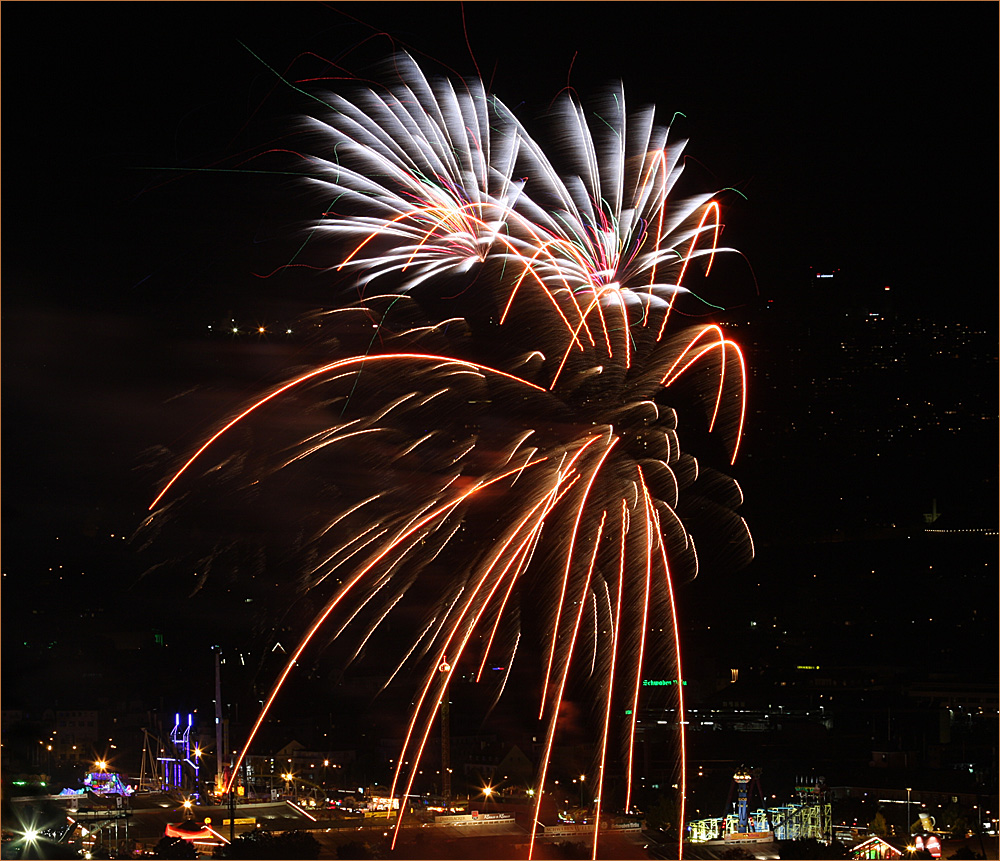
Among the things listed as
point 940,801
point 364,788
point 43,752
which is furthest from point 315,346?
point 940,801

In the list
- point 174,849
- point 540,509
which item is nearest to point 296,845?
point 174,849

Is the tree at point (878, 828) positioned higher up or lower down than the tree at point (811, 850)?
higher up

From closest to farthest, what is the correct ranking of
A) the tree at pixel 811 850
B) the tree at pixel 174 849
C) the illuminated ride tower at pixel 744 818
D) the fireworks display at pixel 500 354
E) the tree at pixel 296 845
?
the fireworks display at pixel 500 354 < the tree at pixel 174 849 < the tree at pixel 296 845 < the tree at pixel 811 850 < the illuminated ride tower at pixel 744 818

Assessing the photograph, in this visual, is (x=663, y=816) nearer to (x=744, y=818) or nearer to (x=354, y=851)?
(x=744, y=818)

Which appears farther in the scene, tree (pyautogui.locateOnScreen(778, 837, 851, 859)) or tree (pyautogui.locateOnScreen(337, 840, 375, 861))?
tree (pyautogui.locateOnScreen(778, 837, 851, 859))

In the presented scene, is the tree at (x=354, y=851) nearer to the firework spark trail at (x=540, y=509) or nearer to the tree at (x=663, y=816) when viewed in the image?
the firework spark trail at (x=540, y=509)

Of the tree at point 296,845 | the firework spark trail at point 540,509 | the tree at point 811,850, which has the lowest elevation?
the tree at point 811,850

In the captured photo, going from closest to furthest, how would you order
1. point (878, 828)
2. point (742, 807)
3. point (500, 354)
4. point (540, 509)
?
point (540, 509) → point (500, 354) → point (878, 828) → point (742, 807)

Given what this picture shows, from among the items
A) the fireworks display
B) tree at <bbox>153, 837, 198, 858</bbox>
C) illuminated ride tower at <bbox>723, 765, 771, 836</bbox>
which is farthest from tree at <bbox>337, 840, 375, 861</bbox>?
illuminated ride tower at <bbox>723, 765, 771, 836</bbox>

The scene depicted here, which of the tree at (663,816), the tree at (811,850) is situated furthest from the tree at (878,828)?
the tree at (663,816)

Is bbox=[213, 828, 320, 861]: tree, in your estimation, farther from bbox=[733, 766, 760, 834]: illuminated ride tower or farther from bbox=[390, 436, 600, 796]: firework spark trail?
bbox=[733, 766, 760, 834]: illuminated ride tower
